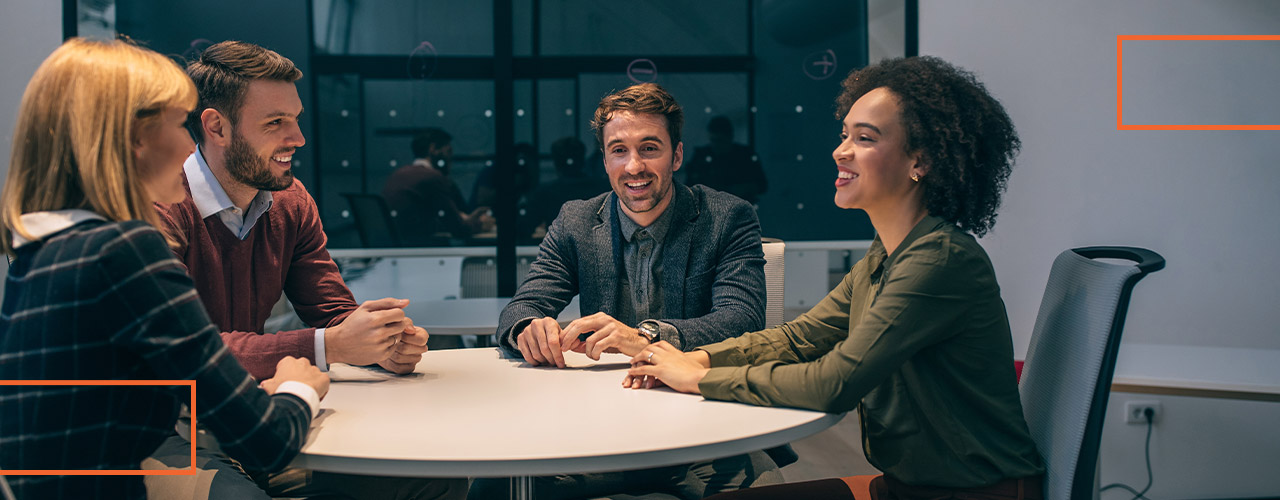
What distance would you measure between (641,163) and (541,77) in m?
2.18

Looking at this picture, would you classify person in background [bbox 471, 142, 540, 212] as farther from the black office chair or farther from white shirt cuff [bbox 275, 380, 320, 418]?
white shirt cuff [bbox 275, 380, 320, 418]

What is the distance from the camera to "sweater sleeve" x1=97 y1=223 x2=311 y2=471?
0.95 metres

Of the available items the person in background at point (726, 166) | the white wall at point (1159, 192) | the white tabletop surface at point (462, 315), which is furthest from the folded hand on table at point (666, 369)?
the person in background at point (726, 166)

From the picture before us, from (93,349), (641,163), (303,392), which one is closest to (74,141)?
(93,349)

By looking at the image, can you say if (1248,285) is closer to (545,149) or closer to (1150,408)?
(1150,408)

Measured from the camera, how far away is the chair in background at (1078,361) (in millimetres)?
1292

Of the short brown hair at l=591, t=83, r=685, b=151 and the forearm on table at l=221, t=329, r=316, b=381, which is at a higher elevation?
the short brown hair at l=591, t=83, r=685, b=151

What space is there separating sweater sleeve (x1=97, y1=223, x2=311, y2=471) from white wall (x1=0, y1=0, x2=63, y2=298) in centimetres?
341

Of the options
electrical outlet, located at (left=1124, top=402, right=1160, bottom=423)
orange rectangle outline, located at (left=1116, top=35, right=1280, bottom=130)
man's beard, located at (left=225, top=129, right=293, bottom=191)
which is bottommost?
electrical outlet, located at (left=1124, top=402, right=1160, bottom=423)

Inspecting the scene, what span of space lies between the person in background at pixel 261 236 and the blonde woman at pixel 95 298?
1.81ft

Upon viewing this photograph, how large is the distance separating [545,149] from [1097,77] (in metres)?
2.54

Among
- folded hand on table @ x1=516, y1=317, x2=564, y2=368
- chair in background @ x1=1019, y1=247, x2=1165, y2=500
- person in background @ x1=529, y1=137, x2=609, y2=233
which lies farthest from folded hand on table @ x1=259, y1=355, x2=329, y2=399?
person in background @ x1=529, y1=137, x2=609, y2=233

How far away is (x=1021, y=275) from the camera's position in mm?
3643

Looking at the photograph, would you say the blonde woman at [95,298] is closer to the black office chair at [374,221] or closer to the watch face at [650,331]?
the watch face at [650,331]
